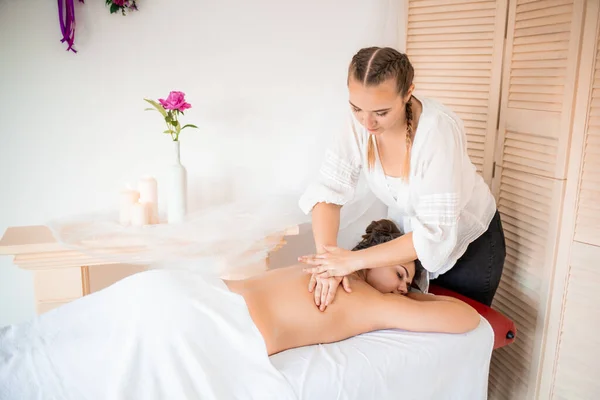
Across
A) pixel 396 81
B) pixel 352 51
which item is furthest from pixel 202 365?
pixel 352 51

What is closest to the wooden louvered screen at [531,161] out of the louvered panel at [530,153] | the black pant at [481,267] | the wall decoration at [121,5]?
the louvered panel at [530,153]

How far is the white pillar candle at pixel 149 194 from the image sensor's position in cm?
232

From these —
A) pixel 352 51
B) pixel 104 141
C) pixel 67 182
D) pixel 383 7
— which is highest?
pixel 383 7

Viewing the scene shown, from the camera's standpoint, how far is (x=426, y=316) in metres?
1.81

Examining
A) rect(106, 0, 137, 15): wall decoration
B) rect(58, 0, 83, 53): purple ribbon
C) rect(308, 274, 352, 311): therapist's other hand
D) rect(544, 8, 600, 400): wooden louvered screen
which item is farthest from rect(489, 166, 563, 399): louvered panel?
rect(58, 0, 83, 53): purple ribbon

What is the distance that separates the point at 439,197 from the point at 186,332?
0.84 meters

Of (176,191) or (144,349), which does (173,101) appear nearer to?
(176,191)

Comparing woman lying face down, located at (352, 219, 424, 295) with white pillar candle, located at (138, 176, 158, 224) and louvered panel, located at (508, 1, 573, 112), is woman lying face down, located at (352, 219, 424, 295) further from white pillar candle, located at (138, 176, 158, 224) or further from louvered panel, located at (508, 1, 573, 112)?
white pillar candle, located at (138, 176, 158, 224)

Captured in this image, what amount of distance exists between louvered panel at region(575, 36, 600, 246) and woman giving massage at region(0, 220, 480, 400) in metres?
0.50

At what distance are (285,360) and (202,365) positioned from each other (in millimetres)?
256

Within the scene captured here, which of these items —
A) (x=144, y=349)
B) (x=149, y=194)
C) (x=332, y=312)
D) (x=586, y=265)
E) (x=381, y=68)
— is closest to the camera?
(x=144, y=349)

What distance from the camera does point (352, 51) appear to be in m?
2.73

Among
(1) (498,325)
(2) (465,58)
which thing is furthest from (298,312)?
(2) (465,58)

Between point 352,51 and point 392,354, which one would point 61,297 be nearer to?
point 392,354
